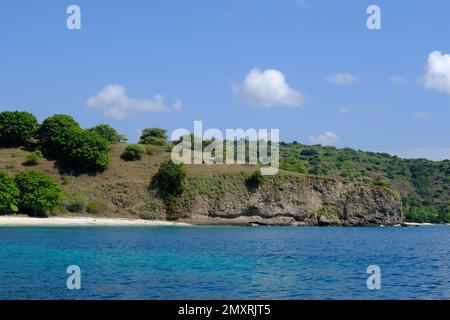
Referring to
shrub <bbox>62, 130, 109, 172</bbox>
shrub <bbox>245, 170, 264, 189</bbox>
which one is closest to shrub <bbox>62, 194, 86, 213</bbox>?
shrub <bbox>62, 130, 109, 172</bbox>

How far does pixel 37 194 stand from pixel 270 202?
47375 mm

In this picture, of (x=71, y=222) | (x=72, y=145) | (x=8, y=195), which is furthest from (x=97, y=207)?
(x=8, y=195)

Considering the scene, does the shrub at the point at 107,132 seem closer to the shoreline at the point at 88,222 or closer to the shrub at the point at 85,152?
the shrub at the point at 85,152

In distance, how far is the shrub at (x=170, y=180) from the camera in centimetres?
11106

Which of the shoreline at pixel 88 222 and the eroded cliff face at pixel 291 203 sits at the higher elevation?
the eroded cliff face at pixel 291 203

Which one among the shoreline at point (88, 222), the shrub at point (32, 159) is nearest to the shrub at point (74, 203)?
the shoreline at point (88, 222)

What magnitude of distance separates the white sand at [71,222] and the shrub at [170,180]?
7.23 metres

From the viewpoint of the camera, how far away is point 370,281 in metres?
29.8

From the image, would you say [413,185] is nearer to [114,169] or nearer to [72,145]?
[114,169]

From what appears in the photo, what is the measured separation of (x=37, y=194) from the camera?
3597 inches
